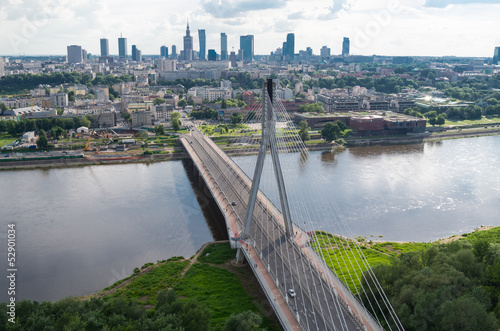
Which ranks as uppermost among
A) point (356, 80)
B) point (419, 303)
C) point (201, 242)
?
point (356, 80)

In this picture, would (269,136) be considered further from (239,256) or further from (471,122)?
(471,122)

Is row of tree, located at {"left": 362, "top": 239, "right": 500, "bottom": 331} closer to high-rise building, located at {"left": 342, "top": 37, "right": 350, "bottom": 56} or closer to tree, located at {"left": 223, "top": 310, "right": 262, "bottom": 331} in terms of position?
tree, located at {"left": 223, "top": 310, "right": 262, "bottom": 331}

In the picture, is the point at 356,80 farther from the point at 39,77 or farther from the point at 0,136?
the point at 0,136

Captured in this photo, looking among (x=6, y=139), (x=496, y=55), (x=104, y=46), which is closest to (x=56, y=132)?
(x=6, y=139)

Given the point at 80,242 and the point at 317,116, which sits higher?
the point at 317,116

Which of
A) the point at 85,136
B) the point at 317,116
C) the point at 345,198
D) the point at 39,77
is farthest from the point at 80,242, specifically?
the point at 39,77

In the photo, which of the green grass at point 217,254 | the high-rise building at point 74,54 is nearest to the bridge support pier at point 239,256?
the green grass at point 217,254
